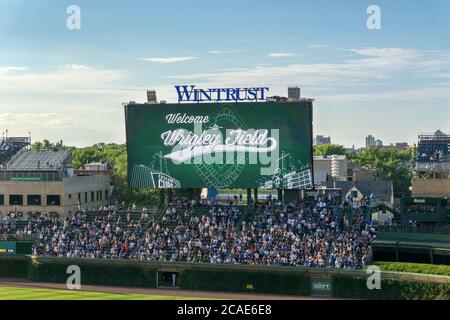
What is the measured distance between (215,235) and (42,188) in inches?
747

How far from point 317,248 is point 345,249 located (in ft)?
6.25

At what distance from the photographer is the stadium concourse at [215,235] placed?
48625mm

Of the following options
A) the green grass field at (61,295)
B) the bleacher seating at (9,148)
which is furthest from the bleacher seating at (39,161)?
the green grass field at (61,295)

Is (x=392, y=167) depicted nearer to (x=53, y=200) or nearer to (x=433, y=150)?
(x=433, y=150)

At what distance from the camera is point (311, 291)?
A: 4691cm

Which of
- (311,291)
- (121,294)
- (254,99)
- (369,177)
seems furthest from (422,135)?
(121,294)

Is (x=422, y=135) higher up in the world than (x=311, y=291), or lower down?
higher up

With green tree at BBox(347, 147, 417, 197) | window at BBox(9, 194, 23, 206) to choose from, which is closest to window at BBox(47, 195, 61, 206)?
window at BBox(9, 194, 23, 206)

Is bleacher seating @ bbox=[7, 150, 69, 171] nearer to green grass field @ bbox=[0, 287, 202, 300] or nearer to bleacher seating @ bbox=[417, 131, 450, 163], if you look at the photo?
green grass field @ bbox=[0, 287, 202, 300]

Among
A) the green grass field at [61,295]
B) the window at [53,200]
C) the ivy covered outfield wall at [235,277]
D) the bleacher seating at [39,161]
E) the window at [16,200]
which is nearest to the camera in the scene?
the ivy covered outfield wall at [235,277]

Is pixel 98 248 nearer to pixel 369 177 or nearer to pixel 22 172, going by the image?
pixel 22 172

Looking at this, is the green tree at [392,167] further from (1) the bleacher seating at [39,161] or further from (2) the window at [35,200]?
(2) the window at [35,200]

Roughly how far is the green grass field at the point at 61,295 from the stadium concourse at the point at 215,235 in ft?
16.6

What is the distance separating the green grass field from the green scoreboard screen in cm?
1156
